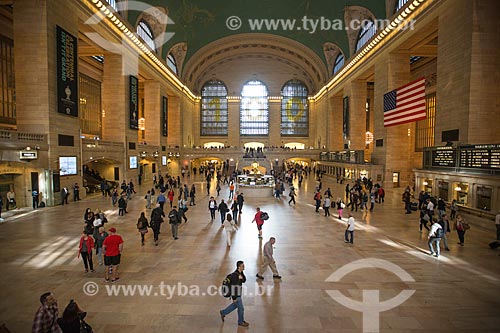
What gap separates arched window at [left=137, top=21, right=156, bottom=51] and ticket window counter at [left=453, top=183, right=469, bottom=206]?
27.6 metres

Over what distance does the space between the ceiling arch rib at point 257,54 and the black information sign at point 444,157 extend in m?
28.9

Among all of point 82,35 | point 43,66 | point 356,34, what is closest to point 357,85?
point 356,34

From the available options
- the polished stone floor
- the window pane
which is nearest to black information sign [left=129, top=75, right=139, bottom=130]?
the window pane

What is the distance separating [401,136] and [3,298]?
25275mm

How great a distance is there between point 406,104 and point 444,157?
230 inches

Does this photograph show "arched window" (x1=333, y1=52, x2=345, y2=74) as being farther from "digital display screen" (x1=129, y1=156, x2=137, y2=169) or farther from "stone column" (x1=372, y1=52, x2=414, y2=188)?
"digital display screen" (x1=129, y1=156, x2=137, y2=169)

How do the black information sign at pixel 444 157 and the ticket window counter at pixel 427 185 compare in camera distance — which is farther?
the ticket window counter at pixel 427 185

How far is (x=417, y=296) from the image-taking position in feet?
17.5

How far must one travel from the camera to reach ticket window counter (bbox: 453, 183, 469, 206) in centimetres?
1238

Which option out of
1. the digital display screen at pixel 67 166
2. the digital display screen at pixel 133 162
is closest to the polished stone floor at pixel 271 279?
the digital display screen at pixel 67 166

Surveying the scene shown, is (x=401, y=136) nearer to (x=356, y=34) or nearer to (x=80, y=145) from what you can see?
(x=356, y=34)

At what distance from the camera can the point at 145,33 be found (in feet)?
95.1

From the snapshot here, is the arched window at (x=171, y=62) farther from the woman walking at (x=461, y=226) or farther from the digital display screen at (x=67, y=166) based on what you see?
the woman walking at (x=461, y=226)

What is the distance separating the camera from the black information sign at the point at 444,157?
13.9m
